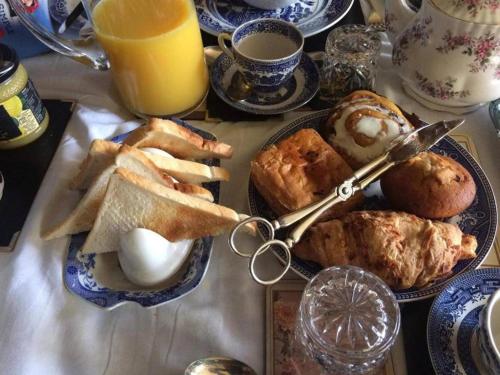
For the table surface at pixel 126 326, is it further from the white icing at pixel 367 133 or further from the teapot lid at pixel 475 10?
the teapot lid at pixel 475 10

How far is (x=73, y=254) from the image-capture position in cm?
66

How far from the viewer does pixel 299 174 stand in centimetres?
70

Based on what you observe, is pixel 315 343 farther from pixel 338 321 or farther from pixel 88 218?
pixel 88 218

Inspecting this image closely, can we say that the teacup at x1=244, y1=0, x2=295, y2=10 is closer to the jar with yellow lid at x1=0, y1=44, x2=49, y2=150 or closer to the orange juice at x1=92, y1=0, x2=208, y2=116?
the orange juice at x1=92, y1=0, x2=208, y2=116

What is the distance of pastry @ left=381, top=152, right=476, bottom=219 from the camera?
0.67 m

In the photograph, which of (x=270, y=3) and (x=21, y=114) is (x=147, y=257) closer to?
(x=21, y=114)

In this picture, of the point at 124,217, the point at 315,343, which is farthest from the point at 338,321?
the point at 124,217

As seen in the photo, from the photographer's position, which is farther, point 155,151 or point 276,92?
point 276,92

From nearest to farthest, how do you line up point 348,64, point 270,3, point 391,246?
point 391,246 → point 348,64 → point 270,3

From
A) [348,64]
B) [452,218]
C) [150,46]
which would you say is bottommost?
[452,218]

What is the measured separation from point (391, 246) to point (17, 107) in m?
0.64

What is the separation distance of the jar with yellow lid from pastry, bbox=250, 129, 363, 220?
0.41 m

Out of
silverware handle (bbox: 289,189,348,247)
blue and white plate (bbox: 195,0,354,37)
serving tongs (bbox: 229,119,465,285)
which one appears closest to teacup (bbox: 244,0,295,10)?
blue and white plate (bbox: 195,0,354,37)

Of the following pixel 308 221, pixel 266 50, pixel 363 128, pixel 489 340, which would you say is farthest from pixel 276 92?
pixel 489 340
